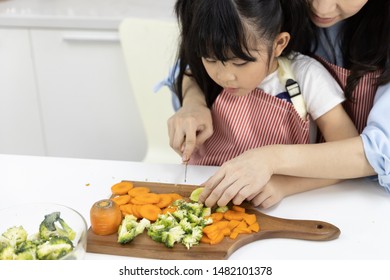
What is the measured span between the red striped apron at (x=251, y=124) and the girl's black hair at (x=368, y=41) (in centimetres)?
13

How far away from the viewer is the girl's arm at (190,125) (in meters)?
1.17

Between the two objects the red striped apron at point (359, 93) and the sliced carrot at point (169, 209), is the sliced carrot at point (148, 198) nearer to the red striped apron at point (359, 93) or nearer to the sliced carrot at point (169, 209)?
the sliced carrot at point (169, 209)

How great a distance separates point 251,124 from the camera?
4.15 feet

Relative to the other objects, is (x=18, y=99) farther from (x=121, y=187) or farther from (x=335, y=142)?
(x=335, y=142)

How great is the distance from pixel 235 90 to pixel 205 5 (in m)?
0.20

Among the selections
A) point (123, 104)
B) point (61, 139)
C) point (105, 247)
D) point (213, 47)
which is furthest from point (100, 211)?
point (61, 139)

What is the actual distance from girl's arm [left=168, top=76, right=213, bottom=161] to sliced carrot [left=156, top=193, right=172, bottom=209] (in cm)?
11

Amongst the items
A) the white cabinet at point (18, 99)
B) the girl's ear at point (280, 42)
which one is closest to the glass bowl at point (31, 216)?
the girl's ear at point (280, 42)

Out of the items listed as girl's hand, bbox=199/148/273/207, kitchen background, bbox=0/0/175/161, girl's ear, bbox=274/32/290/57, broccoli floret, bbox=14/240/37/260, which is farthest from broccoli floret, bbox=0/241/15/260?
kitchen background, bbox=0/0/175/161

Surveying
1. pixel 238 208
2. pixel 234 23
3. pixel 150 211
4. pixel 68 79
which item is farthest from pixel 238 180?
pixel 68 79

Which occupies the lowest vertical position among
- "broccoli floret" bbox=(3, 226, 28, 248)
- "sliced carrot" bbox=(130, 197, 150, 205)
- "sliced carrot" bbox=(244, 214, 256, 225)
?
"broccoli floret" bbox=(3, 226, 28, 248)

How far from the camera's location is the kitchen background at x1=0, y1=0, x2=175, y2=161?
80.8 inches

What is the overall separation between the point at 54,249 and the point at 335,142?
0.56 m

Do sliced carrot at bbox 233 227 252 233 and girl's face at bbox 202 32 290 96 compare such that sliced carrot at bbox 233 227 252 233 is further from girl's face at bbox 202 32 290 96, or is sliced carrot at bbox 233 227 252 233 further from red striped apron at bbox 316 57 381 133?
red striped apron at bbox 316 57 381 133
